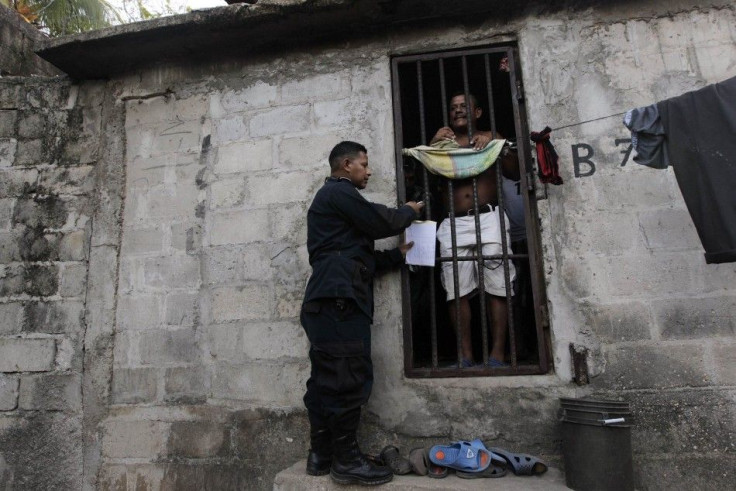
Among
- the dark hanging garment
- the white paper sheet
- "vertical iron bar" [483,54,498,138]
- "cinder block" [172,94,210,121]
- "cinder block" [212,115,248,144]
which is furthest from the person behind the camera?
"cinder block" [172,94,210,121]

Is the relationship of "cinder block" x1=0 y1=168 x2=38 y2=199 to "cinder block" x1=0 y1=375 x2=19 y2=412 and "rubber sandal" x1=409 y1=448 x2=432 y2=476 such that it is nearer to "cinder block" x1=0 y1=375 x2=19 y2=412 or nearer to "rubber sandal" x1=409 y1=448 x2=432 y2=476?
"cinder block" x1=0 y1=375 x2=19 y2=412

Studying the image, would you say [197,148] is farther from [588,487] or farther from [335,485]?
[588,487]

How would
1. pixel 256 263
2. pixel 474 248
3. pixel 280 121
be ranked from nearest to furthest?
1. pixel 474 248
2. pixel 256 263
3. pixel 280 121

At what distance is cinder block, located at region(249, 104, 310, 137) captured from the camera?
395 centimetres

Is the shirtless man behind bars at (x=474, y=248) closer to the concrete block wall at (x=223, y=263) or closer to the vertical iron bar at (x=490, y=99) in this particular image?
the vertical iron bar at (x=490, y=99)

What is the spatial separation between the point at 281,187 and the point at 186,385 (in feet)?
5.10

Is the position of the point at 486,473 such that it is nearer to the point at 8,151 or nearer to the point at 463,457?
the point at 463,457

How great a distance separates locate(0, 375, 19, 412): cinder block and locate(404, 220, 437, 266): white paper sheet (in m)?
3.03

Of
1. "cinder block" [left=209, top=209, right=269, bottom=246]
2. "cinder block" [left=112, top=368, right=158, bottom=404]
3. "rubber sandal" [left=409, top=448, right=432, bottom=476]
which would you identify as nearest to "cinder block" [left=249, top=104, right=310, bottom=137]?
"cinder block" [left=209, top=209, right=269, bottom=246]

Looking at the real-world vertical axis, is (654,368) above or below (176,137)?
below

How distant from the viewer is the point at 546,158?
3422 millimetres

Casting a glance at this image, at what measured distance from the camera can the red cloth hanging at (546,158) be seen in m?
3.40

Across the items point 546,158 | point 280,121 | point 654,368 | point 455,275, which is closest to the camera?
point 654,368

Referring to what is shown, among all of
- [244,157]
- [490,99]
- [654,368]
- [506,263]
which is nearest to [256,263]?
[244,157]
